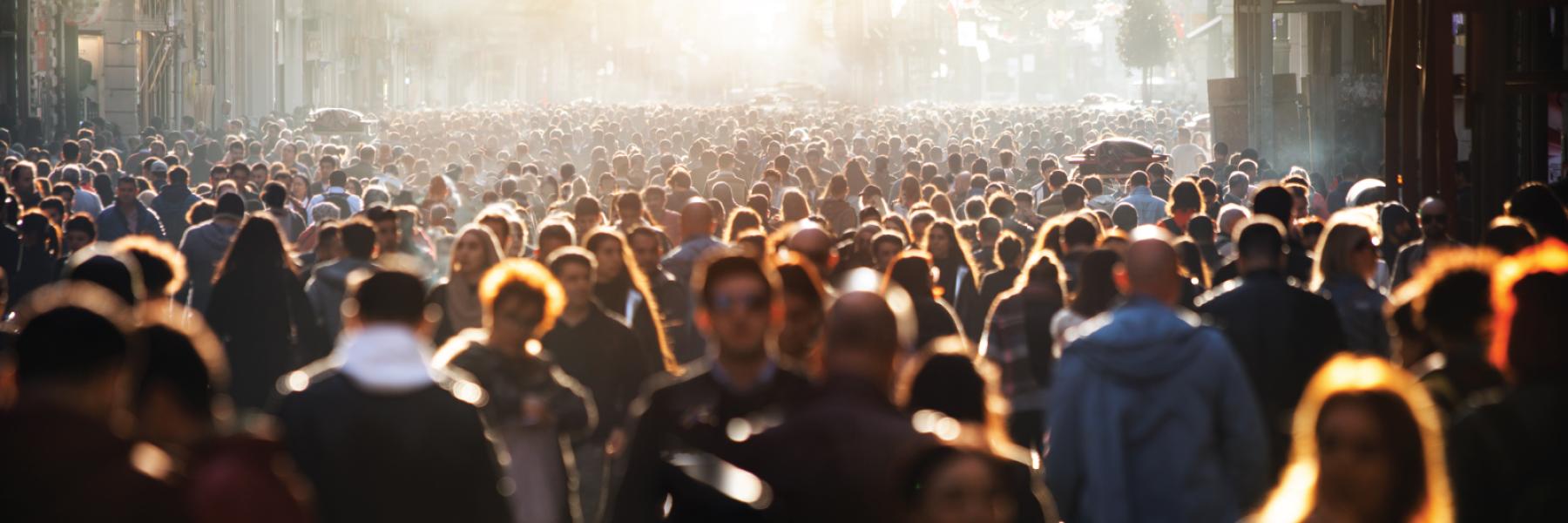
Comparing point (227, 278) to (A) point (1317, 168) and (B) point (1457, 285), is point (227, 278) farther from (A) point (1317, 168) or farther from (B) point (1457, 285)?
(A) point (1317, 168)

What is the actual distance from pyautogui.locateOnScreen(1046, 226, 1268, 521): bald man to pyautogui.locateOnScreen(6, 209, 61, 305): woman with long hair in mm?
8733

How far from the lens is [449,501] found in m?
5.58

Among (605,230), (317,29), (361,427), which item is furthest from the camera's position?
(317,29)

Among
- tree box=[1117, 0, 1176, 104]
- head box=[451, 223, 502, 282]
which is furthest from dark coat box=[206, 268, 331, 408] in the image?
tree box=[1117, 0, 1176, 104]

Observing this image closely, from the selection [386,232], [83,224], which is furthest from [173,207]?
[386,232]

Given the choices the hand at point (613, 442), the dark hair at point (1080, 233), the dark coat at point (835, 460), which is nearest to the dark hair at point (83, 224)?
the dark hair at point (1080, 233)

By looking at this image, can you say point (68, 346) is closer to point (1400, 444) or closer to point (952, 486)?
point (952, 486)

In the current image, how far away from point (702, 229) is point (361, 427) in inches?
250

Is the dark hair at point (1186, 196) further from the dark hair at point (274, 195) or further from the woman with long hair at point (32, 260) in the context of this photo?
the woman with long hair at point (32, 260)

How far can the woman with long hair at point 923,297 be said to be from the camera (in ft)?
29.9

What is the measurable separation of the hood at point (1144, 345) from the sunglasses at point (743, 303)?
3.93ft

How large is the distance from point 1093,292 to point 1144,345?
202 cm

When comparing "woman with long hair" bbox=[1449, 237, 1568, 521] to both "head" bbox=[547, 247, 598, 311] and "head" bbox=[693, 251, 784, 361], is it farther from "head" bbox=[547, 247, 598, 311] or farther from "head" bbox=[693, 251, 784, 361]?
"head" bbox=[547, 247, 598, 311]

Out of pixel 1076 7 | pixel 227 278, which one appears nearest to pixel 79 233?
pixel 227 278
